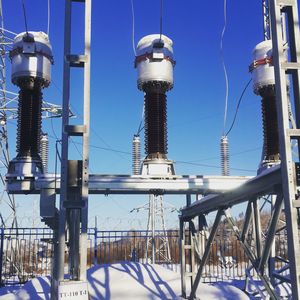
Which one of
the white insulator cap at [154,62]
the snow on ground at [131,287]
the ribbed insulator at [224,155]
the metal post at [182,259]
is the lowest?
the snow on ground at [131,287]

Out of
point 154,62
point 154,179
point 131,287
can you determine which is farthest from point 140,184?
point 131,287

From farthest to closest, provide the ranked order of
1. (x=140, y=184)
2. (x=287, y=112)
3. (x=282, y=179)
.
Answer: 1. (x=140, y=184)
2. (x=287, y=112)
3. (x=282, y=179)

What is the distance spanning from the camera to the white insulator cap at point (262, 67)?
399 inches

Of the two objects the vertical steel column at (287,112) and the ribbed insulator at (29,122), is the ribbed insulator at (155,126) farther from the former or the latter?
the vertical steel column at (287,112)

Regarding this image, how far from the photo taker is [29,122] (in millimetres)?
9242

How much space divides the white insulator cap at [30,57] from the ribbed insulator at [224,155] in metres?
5.11

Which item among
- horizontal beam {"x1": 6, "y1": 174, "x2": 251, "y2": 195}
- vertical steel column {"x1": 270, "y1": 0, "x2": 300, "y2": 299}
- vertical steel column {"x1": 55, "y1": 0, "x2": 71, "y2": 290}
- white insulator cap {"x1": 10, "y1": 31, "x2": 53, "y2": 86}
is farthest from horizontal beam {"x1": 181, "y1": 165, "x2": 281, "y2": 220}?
white insulator cap {"x1": 10, "y1": 31, "x2": 53, "y2": 86}

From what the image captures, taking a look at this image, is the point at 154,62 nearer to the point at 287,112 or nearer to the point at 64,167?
the point at 64,167

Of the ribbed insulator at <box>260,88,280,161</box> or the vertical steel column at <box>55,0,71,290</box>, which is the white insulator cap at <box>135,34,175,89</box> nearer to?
the ribbed insulator at <box>260,88,280,161</box>

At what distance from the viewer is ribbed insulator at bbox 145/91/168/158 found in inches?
363

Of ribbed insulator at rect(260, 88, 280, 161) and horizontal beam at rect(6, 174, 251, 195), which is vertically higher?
ribbed insulator at rect(260, 88, 280, 161)

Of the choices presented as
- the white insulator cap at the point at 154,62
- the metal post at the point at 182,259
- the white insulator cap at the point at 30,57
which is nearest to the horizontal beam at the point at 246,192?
the metal post at the point at 182,259

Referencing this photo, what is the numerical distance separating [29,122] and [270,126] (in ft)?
17.5

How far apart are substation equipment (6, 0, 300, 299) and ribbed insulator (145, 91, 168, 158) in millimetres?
21
